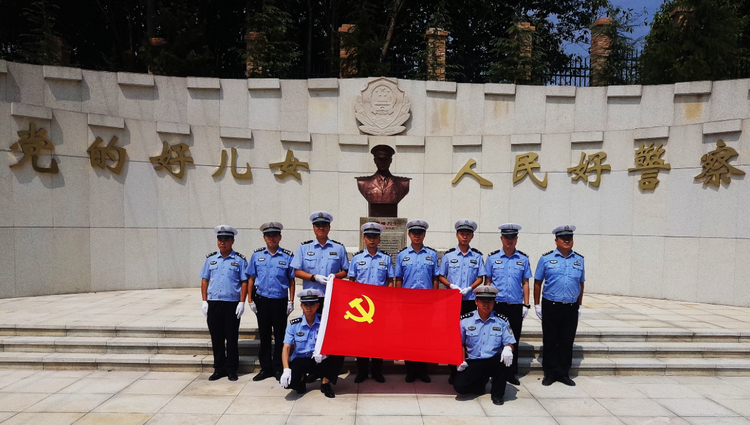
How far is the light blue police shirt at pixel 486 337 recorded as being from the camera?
4398mm

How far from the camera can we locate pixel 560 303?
4898mm

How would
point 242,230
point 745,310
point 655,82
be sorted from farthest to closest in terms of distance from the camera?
point 655,82, point 242,230, point 745,310

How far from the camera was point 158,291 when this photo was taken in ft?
28.9

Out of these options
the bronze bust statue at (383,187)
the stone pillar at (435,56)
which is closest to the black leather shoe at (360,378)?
the bronze bust statue at (383,187)

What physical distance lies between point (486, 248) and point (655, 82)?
17.3ft

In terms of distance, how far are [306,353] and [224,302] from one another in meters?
1.12

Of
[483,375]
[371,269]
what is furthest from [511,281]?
[371,269]

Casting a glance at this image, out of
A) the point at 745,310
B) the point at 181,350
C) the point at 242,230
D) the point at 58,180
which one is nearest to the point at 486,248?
the point at 745,310

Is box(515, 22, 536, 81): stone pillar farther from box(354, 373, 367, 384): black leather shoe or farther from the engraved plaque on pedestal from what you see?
box(354, 373, 367, 384): black leather shoe

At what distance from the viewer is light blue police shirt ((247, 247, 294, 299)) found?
493 centimetres

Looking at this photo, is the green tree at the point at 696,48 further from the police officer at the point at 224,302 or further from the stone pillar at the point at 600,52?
the police officer at the point at 224,302

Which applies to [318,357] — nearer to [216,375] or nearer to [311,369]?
[311,369]

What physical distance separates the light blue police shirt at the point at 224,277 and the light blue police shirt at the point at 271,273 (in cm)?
11

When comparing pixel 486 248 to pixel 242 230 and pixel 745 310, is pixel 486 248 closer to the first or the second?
pixel 745 310
